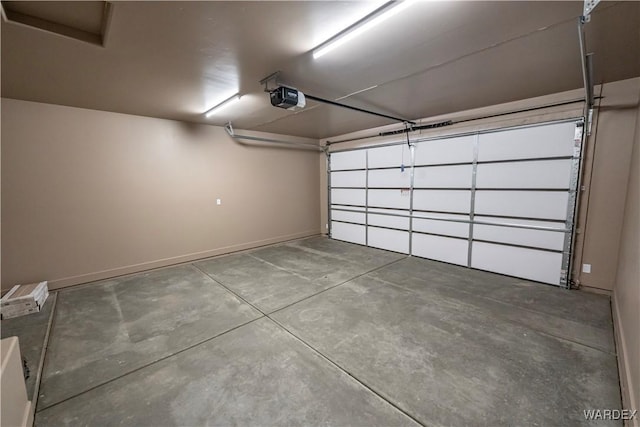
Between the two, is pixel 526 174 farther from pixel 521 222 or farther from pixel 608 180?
pixel 608 180

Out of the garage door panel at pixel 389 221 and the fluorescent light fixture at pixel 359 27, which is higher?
the fluorescent light fixture at pixel 359 27

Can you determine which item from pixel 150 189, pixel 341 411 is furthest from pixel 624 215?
pixel 150 189

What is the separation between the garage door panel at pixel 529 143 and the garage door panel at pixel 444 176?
329mm

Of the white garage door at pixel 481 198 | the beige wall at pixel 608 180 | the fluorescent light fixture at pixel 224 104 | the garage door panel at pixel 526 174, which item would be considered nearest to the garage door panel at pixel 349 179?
the white garage door at pixel 481 198

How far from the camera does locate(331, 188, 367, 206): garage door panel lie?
19.9 feet

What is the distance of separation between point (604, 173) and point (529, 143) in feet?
2.93

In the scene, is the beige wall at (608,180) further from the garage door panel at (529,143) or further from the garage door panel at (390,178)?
the garage door panel at (390,178)

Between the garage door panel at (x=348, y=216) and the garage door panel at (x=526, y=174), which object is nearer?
the garage door panel at (x=526, y=174)

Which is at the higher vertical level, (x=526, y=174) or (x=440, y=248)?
(x=526, y=174)

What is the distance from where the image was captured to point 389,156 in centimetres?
540

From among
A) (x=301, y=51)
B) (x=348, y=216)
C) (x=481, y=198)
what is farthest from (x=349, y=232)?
(x=301, y=51)

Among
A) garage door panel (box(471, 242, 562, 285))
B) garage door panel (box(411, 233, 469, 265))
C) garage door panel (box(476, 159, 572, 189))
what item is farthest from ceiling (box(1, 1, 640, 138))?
garage door panel (box(411, 233, 469, 265))

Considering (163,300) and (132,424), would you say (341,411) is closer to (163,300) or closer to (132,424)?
(132,424)

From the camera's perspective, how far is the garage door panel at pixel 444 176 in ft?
14.4
